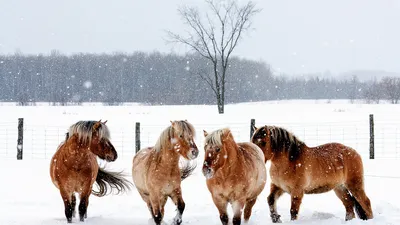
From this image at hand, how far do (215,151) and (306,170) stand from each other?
141 cm

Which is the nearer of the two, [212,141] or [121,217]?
[212,141]

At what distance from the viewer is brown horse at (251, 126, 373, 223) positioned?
17.5 ft

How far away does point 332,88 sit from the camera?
120 metres

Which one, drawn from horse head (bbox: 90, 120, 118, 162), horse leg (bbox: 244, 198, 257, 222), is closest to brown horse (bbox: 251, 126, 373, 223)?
horse leg (bbox: 244, 198, 257, 222)

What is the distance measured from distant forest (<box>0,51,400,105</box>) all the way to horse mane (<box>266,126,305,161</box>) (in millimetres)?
62695

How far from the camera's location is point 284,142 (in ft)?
17.9

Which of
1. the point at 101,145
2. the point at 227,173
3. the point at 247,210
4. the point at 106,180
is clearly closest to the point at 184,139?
the point at 227,173

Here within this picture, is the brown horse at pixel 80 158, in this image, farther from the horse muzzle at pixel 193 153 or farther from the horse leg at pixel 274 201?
the horse leg at pixel 274 201

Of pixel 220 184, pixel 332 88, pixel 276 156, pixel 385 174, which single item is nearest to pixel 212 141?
pixel 220 184

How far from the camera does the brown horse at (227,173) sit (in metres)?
4.64

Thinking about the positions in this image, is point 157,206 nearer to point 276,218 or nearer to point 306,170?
point 276,218

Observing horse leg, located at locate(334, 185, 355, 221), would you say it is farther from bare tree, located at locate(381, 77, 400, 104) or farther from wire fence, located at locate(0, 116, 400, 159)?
bare tree, located at locate(381, 77, 400, 104)

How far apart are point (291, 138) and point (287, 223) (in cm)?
104

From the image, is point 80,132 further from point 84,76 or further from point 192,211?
point 84,76
